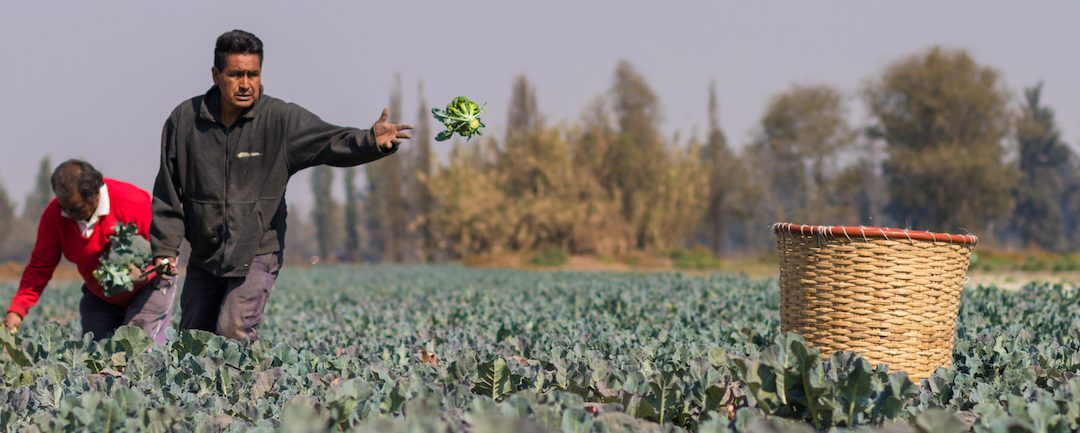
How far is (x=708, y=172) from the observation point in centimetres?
4062

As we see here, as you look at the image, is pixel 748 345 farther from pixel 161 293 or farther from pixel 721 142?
pixel 721 142

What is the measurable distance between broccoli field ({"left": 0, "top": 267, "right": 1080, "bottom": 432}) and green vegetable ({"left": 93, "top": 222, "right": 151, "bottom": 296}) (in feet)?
1.27

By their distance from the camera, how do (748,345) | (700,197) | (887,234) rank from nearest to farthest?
(887,234) → (748,345) → (700,197)

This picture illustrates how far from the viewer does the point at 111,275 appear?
5.58 meters

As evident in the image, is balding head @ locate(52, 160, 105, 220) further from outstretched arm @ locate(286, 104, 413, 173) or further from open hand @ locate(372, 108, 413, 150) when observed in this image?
open hand @ locate(372, 108, 413, 150)

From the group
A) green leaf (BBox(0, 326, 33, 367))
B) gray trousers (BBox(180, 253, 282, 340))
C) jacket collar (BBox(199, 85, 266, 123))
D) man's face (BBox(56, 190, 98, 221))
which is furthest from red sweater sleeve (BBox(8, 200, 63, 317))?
jacket collar (BBox(199, 85, 266, 123))

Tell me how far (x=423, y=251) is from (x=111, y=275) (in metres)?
39.4

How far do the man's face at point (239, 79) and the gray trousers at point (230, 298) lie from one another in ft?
3.00

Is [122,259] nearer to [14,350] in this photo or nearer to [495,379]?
[14,350]

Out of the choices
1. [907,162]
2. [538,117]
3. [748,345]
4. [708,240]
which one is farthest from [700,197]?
[708,240]

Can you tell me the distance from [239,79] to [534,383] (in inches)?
92.0

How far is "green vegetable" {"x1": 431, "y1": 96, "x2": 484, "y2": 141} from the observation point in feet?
16.0

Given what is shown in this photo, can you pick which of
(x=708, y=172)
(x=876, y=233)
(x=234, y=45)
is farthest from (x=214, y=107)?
(x=708, y=172)

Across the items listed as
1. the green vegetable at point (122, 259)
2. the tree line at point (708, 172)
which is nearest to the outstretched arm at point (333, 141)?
the green vegetable at point (122, 259)
